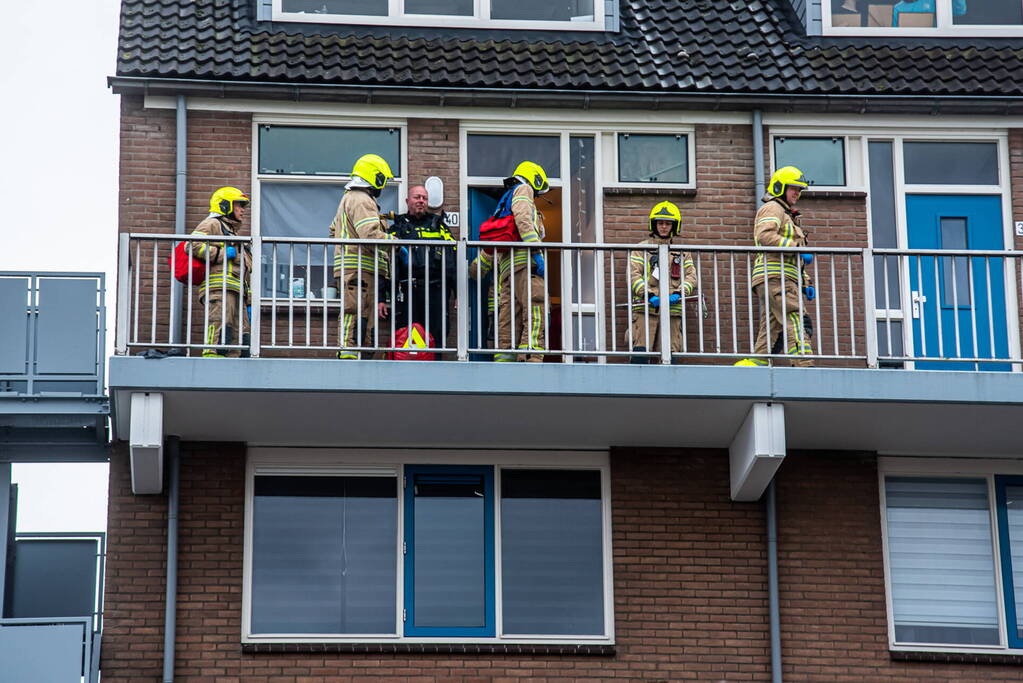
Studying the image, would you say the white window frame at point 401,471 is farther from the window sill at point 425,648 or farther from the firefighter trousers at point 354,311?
the firefighter trousers at point 354,311

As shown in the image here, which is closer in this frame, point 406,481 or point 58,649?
point 58,649

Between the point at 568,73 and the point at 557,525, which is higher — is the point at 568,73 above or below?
above

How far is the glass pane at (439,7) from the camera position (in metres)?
17.8

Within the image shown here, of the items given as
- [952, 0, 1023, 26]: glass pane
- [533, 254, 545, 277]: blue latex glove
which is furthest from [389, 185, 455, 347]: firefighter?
[952, 0, 1023, 26]: glass pane

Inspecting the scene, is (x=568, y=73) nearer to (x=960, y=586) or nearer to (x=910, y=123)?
(x=910, y=123)

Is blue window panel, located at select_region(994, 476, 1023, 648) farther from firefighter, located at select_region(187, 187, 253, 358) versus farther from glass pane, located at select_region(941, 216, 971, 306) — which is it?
firefighter, located at select_region(187, 187, 253, 358)

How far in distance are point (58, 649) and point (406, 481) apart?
295 centimetres

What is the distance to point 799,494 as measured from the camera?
52.9ft

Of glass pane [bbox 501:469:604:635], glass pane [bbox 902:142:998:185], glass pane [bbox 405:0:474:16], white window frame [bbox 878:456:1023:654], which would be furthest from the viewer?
glass pane [bbox 405:0:474:16]

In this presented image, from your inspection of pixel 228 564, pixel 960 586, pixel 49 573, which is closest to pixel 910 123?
pixel 960 586

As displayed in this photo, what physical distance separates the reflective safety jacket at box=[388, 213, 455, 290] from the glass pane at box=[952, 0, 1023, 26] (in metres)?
5.39

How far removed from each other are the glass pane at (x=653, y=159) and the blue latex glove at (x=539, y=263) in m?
1.68

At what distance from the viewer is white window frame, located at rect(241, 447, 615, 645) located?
15.5 m

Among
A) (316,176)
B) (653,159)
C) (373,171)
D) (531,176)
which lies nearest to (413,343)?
(373,171)
